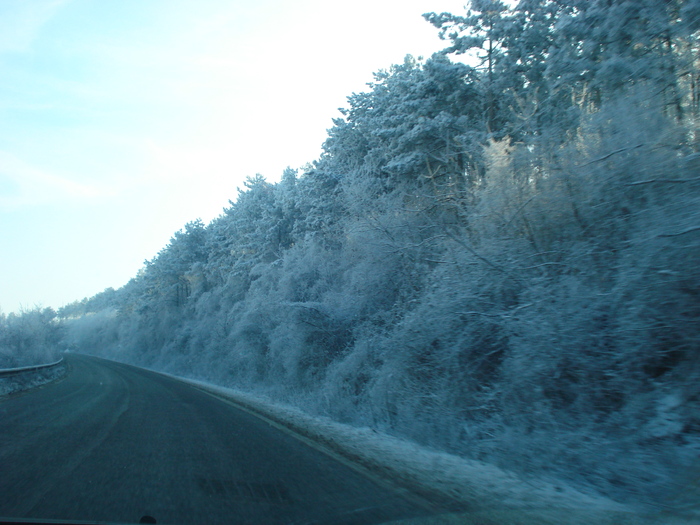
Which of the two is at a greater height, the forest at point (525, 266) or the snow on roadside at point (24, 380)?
the forest at point (525, 266)

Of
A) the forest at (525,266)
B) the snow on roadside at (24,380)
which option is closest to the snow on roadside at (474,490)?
the forest at (525,266)

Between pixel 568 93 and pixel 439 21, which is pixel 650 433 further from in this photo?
pixel 439 21

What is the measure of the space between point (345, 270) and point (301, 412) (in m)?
5.82

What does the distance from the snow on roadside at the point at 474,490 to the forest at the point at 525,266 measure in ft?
1.05

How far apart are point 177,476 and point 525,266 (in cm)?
707

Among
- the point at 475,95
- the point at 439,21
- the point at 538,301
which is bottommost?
the point at 538,301

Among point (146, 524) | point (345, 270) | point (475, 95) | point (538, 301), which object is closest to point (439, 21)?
point (475, 95)

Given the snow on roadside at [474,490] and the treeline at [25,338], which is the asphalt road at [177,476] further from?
the treeline at [25,338]

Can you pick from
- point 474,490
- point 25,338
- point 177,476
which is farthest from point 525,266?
point 25,338

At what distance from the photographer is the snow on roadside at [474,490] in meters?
4.46

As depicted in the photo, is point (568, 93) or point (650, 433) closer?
point (650, 433)

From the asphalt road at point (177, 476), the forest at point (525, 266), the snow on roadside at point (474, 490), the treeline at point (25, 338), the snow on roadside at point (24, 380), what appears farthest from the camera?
the treeline at point (25, 338)

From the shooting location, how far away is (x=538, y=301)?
25.7 ft

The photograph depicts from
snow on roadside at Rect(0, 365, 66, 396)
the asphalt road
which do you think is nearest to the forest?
the asphalt road
